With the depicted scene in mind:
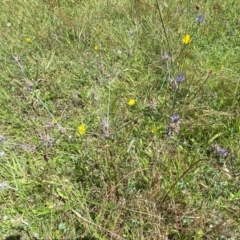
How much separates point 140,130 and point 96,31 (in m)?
1.07

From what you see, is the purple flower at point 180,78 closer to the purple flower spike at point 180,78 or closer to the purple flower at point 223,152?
the purple flower spike at point 180,78

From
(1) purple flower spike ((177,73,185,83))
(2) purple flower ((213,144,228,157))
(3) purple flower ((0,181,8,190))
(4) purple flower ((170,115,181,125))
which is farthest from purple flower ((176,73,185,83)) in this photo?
(3) purple flower ((0,181,8,190))

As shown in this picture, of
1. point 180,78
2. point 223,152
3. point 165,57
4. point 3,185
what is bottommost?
point 223,152

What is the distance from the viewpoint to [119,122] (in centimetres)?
180

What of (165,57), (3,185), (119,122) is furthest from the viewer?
(165,57)

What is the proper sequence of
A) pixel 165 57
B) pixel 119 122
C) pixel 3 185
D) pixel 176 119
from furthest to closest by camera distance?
pixel 165 57
pixel 119 122
pixel 176 119
pixel 3 185

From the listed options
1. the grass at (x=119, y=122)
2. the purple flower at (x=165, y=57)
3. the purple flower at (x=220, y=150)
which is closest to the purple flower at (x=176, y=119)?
the grass at (x=119, y=122)

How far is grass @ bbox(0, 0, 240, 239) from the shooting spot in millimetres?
1424

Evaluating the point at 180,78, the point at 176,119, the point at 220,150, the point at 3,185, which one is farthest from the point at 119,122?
the point at 3,185

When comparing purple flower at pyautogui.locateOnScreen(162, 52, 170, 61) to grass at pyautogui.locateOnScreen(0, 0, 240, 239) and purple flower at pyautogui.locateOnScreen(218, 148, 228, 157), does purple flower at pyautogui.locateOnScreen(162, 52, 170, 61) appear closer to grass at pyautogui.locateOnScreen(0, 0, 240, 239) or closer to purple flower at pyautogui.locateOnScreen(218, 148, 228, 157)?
grass at pyautogui.locateOnScreen(0, 0, 240, 239)

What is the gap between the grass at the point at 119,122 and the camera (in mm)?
1424

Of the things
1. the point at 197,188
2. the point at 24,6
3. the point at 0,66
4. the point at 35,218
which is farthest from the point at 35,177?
the point at 24,6

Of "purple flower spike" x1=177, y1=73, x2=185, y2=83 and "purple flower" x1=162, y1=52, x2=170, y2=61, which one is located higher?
"purple flower" x1=162, y1=52, x2=170, y2=61

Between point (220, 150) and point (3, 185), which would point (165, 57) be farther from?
point (3, 185)
